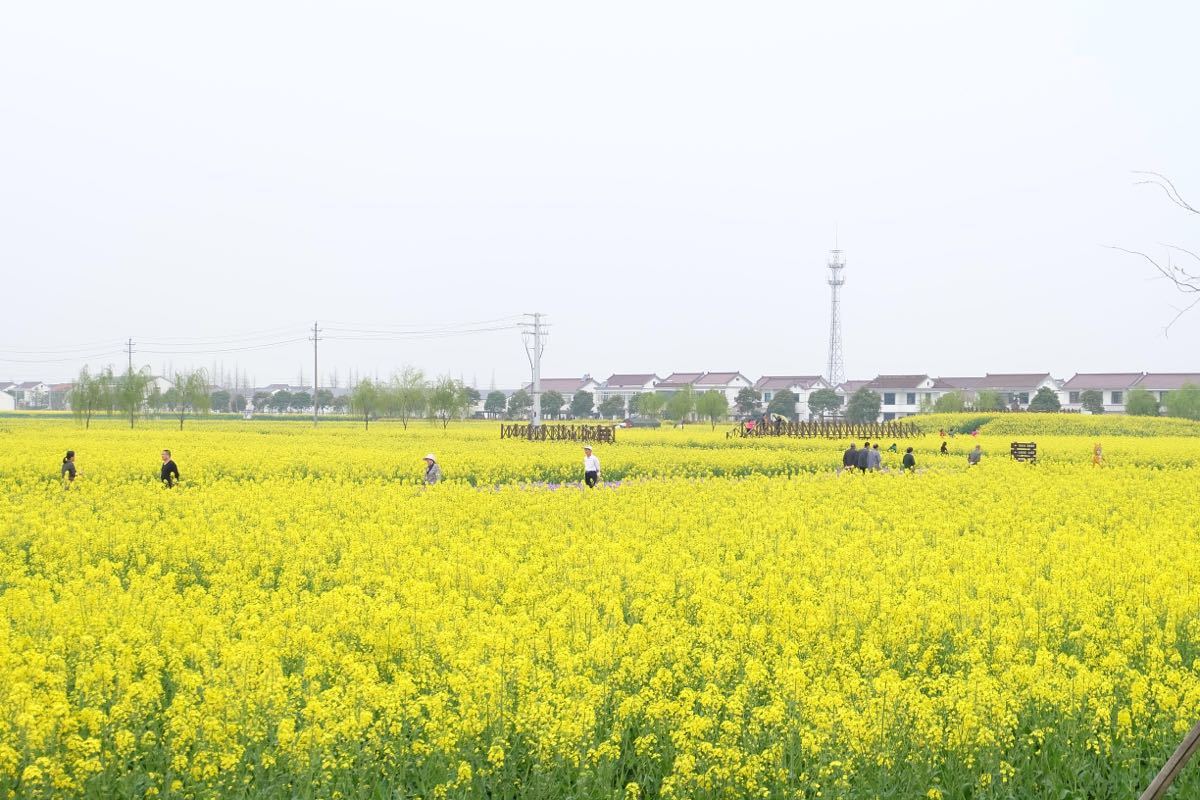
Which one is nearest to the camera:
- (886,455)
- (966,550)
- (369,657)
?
(369,657)

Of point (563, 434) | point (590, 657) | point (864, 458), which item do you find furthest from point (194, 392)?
point (590, 657)

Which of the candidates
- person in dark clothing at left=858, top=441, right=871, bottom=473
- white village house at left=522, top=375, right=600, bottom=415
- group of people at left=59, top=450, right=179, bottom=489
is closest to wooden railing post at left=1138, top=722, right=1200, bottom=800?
group of people at left=59, top=450, right=179, bottom=489

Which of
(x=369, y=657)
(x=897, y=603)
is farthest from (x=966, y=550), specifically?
(x=369, y=657)

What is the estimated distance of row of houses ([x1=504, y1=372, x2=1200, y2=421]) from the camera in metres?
120

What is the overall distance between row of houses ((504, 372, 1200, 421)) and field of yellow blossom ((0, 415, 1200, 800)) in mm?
100780

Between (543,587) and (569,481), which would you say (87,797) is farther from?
(569,481)

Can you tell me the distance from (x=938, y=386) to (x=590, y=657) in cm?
12694

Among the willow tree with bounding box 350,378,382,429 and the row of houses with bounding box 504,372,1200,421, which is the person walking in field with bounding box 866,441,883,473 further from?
the row of houses with bounding box 504,372,1200,421

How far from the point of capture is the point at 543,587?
12.1 meters

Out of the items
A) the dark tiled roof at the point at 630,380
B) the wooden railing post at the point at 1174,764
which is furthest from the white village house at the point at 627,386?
the wooden railing post at the point at 1174,764

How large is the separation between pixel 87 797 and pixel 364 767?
5.39 ft

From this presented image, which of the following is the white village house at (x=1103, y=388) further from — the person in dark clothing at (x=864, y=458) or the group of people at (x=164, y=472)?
the group of people at (x=164, y=472)

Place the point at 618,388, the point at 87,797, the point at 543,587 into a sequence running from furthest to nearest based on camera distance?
the point at 618,388 → the point at 543,587 → the point at 87,797

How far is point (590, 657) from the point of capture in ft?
28.7
